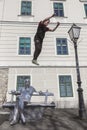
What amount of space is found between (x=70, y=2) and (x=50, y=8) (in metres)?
1.80

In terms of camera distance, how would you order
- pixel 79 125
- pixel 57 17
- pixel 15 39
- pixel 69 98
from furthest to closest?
pixel 57 17 < pixel 15 39 < pixel 69 98 < pixel 79 125

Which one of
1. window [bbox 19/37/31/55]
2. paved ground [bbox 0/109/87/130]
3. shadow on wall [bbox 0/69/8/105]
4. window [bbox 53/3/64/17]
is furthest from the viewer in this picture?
window [bbox 53/3/64/17]

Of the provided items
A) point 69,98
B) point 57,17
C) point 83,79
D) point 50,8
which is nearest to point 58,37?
point 57,17

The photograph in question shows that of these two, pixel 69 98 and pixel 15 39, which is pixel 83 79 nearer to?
pixel 69 98

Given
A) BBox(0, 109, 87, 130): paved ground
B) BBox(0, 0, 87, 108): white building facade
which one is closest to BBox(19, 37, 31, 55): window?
BBox(0, 0, 87, 108): white building facade

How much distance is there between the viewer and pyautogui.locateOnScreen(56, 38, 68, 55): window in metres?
13.0

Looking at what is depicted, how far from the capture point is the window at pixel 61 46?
12953mm

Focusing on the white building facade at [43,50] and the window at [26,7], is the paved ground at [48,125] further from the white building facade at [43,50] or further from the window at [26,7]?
the window at [26,7]

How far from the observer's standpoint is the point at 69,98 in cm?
1178

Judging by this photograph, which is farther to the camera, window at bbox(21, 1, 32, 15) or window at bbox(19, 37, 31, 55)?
window at bbox(21, 1, 32, 15)

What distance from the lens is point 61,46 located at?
13.1 m

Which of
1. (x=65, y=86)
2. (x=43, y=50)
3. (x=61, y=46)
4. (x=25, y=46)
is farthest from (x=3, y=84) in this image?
(x=61, y=46)

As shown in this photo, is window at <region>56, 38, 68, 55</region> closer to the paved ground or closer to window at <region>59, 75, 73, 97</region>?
window at <region>59, 75, 73, 97</region>

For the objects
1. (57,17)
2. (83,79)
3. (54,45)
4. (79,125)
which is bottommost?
(79,125)
